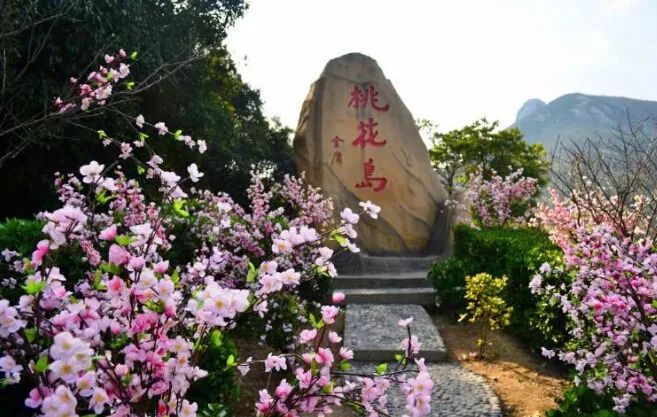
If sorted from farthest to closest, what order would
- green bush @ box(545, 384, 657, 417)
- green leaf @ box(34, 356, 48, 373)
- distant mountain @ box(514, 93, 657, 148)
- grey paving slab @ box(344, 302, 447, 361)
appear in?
distant mountain @ box(514, 93, 657, 148) → grey paving slab @ box(344, 302, 447, 361) → green bush @ box(545, 384, 657, 417) → green leaf @ box(34, 356, 48, 373)

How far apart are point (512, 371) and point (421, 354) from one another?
2.76ft

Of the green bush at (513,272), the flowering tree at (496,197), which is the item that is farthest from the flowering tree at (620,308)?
the flowering tree at (496,197)

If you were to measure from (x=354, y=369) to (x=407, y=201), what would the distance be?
6.04 m

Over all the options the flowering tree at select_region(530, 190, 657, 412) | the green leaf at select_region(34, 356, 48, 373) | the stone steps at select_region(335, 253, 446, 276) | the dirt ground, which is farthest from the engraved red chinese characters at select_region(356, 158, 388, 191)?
the green leaf at select_region(34, 356, 48, 373)

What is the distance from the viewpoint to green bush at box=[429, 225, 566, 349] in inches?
186

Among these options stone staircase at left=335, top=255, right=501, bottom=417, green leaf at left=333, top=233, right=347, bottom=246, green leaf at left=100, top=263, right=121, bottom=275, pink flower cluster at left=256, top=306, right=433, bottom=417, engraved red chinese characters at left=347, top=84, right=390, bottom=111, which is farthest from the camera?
engraved red chinese characters at left=347, top=84, right=390, bottom=111

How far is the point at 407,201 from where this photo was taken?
33.8 ft

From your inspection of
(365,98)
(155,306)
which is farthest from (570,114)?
(155,306)

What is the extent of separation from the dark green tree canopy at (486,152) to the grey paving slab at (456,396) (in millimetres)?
17975

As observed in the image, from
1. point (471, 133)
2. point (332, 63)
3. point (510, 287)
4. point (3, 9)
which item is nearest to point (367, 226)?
point (332, 63)

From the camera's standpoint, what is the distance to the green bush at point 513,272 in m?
4.73

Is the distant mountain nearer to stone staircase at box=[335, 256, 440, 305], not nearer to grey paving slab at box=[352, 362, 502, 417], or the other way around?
stone staircase at box=[335, 256, 440, 305]

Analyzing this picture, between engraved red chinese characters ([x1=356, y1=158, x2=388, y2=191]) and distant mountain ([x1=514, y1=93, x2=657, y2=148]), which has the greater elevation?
distant mountain ([x1=514, y1=93, x2=657, y2=148])

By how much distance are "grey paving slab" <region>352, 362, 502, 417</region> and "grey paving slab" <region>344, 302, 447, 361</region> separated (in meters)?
0.24
